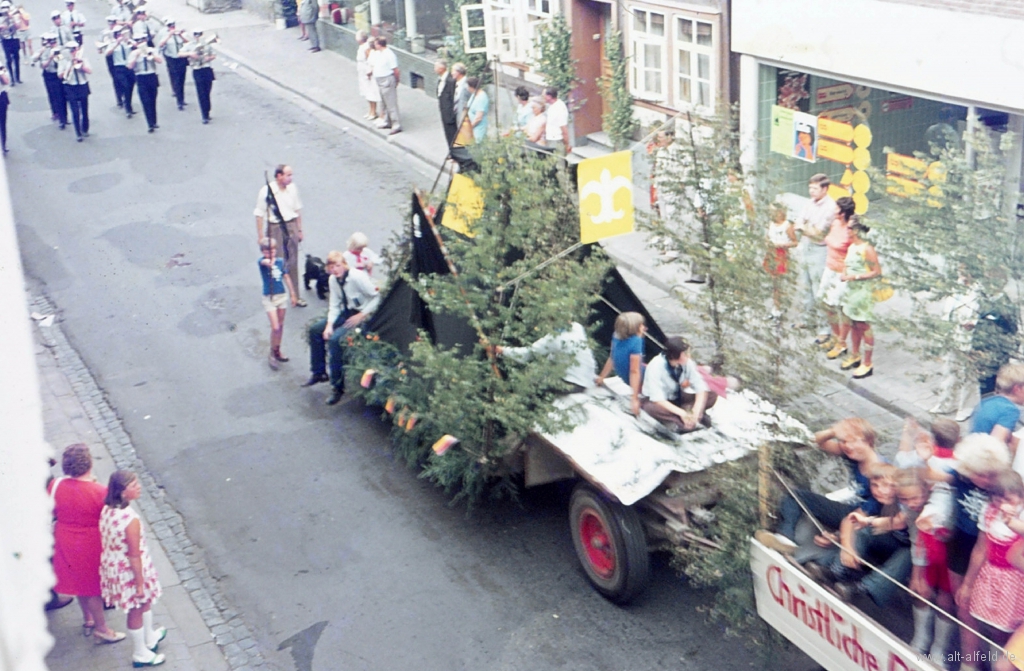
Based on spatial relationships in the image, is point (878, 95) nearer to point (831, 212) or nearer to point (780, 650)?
point (831, 212)

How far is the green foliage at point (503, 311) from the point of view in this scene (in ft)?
24.1

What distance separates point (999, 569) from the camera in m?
4.84

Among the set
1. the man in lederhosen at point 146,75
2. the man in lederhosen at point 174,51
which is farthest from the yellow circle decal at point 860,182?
the man in lederhosen at point 174,51

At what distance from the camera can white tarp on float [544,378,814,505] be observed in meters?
6.72

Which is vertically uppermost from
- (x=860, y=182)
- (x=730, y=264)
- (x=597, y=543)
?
(x=730, y=264)

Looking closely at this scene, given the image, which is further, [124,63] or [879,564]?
[124,63]

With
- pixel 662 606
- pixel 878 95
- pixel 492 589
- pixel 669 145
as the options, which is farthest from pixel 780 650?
pixel 878 95

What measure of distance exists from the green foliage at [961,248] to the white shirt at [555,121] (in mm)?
8543

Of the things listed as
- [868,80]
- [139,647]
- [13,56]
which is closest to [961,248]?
[139,647]

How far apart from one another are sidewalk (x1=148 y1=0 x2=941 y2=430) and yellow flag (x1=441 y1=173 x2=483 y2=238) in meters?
1.42

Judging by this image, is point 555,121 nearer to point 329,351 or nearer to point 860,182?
point 860,182

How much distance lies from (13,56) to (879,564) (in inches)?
1013

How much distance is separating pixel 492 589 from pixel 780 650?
2175 mm

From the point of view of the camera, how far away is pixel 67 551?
6.86 metres
